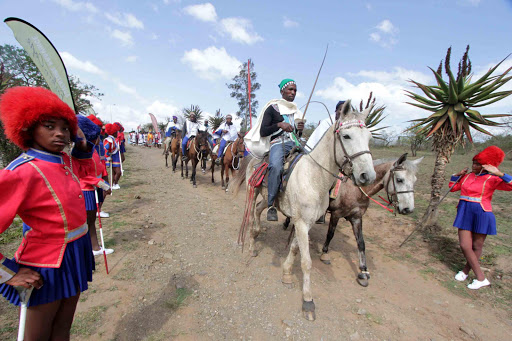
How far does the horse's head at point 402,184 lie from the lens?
146 inches

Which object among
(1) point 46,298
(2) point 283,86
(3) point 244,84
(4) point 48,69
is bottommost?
(1) point 46,298

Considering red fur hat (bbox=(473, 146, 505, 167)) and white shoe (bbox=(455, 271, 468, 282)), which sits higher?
red fur hat (bbox=(473, 146, 505, 167))

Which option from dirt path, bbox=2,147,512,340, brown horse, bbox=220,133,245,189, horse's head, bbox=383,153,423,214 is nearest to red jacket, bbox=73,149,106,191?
dirt path, bbox=2,147,512,340

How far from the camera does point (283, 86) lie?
152 inches

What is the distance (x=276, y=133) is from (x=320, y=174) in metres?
1.25

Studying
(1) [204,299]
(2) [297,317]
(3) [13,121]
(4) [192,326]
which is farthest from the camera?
Answer: (1) [204,299]

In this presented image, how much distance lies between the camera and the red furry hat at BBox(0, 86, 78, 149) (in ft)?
4.47

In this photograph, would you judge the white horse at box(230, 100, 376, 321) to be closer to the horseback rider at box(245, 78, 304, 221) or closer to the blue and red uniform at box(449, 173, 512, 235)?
the horseback rider at box(245, 78, 304, 221)

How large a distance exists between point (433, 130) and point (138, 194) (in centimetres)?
852

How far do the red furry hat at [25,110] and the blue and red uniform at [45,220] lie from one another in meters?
0.12

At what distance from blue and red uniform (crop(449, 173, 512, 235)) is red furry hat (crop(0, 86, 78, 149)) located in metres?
5.42

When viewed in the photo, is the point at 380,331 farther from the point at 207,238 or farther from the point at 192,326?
the point at 207,238

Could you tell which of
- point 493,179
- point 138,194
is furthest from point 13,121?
point 138,194

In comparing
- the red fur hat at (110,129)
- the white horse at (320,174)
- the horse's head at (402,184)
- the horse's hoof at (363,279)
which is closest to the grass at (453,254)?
the horse's hoof at (363,279)
